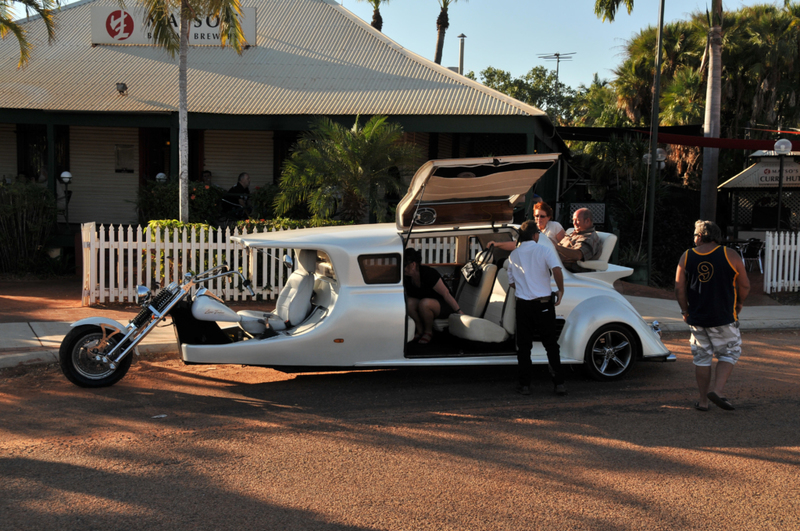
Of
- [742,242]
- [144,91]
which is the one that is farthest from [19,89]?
[742,242]

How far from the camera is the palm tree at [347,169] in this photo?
12336mm

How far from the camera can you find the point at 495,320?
6875mm

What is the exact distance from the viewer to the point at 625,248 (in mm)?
16688

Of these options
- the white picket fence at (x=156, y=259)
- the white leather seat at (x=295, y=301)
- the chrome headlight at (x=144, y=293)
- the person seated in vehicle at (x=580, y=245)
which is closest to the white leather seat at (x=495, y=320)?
the person seated in vehicle at (x=580, y=245)

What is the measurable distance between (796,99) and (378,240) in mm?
26791

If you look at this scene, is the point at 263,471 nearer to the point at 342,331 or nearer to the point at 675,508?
the point at 342,331

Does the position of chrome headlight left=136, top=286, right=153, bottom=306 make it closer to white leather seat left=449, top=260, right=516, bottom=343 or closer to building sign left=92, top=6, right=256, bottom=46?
white leather seat left=449, top=260, right=516, bottom=343

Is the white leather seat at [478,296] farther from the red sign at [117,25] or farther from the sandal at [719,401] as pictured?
the red sign at [117,25]

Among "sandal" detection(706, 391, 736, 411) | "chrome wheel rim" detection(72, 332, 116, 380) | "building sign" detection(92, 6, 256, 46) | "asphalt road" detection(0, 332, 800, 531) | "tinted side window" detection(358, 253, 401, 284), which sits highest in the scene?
"building sign" detection(92, 6, 256, 46)

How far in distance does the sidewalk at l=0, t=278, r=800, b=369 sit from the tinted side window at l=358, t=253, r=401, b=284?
9.29 feet

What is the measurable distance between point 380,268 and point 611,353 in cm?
246

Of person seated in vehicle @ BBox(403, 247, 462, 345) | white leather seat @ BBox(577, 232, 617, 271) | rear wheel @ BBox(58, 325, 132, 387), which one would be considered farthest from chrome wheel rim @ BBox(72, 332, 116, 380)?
white leather seat @ BBox(577, 232, 617, 271)

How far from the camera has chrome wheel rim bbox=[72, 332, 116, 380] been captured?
20.1 feet

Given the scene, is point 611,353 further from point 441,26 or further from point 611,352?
point 441,26
